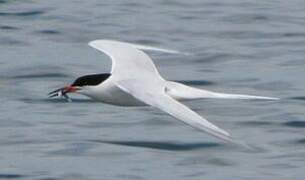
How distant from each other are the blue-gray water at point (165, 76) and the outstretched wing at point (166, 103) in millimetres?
595

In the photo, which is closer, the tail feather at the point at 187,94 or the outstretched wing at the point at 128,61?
the tail feather at the point at 187,94

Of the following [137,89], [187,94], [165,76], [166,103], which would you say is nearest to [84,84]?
[137,89]

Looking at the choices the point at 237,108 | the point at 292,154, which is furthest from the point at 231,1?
the point at 292,154

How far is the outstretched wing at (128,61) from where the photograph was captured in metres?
11.5

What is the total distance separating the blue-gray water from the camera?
11.2 meters

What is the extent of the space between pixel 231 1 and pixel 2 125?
20.5ft

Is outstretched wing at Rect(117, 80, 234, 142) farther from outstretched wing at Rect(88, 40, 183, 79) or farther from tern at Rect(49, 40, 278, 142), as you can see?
outstretched wing at Rect(88, 40, 183, 79)

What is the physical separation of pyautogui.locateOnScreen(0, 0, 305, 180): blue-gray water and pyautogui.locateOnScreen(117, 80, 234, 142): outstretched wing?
1.95ft

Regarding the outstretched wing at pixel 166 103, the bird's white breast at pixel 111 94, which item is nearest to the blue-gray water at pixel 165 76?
the bird's white breast at pixel 111 94

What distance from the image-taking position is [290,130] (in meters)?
12.1

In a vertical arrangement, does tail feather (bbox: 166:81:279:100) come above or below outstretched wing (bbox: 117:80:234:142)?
below

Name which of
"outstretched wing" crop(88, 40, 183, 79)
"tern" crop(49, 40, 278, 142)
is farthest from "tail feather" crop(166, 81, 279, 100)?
"outstretched wing" crop(88, 40, 183, 79)

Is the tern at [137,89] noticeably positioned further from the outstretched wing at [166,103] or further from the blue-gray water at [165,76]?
the blue-gray water at [165,76]

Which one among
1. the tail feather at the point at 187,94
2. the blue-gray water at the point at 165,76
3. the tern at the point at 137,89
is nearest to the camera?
the tern at the point at 137,89
